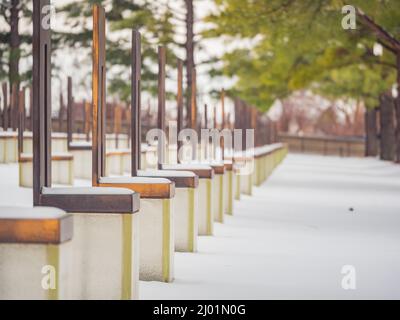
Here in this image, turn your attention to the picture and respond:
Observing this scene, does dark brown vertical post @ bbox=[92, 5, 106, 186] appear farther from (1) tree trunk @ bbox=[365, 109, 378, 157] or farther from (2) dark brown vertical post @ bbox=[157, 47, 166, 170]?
(1) tree trunk @ bbox=[365, 109, 378, 157]

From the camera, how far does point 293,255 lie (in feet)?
20.5

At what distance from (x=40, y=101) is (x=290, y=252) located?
9.96 feet

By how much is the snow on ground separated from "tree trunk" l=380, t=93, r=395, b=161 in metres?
19.7

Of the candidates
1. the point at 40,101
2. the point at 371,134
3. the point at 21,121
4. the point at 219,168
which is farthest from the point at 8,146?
the point at 371,134

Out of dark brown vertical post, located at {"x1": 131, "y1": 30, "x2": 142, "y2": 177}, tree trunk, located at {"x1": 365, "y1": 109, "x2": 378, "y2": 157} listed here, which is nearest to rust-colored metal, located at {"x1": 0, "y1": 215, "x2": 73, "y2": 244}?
dark brown vertical post, located at {"x1": 131, "y1": 30, "x2": 142, "y2": 177}

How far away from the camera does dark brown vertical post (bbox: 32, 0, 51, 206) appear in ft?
12.9

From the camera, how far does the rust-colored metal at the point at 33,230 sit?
3.12m

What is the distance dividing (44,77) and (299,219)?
5.64 m

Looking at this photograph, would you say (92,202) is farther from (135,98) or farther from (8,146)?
(8,146)

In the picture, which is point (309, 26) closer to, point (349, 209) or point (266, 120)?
point (349, 209)

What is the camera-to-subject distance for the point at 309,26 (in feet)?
54.9
